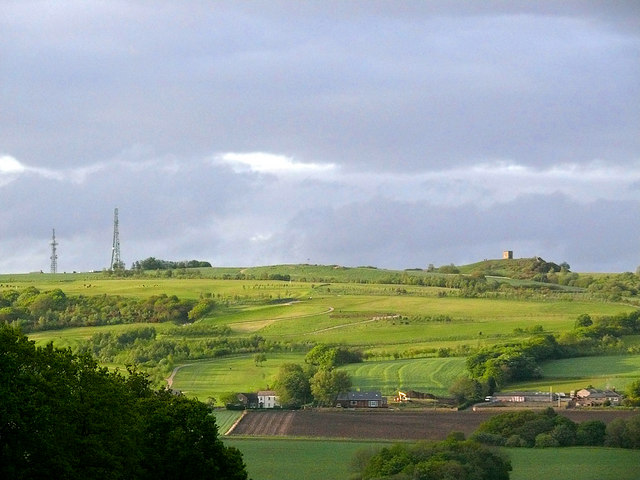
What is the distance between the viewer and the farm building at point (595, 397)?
81.3 m

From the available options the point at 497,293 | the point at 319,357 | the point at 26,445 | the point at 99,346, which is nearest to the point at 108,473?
the point at 26,445

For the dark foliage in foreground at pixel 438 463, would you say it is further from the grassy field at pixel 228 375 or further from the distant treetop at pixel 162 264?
the distant treetop at pixel 162 264

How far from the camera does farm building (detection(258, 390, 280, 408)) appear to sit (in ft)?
280

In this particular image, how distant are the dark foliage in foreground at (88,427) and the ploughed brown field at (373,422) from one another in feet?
73.0

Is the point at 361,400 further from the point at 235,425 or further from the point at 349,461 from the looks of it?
the point at 349,461

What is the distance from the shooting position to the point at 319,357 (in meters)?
97.6

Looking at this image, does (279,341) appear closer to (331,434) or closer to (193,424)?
(331,434)

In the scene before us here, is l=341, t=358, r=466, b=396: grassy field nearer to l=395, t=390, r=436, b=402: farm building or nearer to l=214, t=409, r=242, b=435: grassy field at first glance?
l=395, t=390, r=436, b=402: farm building

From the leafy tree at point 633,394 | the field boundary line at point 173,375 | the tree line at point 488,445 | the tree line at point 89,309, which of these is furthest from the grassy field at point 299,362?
the tree line at point 89,309

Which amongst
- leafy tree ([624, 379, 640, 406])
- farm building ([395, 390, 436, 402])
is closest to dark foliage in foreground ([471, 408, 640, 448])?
leafy tree ([624, 379, 640, 406])

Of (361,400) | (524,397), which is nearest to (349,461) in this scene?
(361,400)

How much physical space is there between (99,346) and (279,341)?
1492 centimetres

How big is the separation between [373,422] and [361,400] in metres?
7.89

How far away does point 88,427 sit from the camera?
43875mm
